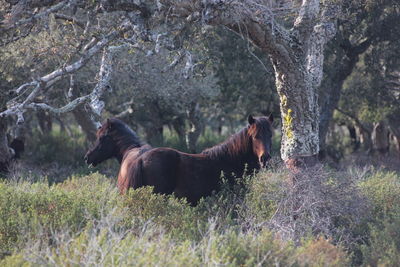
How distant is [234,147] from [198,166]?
1.86 ft

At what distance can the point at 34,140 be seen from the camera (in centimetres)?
2070

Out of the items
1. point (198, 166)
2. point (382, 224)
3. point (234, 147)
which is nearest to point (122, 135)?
point (198, 166)

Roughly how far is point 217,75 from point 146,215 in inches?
471

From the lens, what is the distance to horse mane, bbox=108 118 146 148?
1014 centimetres

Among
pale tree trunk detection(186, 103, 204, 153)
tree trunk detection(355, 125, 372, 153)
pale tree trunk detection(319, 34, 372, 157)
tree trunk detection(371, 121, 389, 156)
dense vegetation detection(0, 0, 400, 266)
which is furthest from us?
tree trunk detection(355, 125, 372, 153)

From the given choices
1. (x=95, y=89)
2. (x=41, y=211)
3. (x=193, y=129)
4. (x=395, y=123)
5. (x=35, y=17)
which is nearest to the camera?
(x=41, y=211)

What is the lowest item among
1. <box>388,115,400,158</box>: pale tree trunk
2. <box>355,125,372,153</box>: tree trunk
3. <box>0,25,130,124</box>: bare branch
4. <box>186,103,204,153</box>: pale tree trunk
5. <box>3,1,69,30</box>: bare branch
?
<box>355,125,372,153</box>: tree trunk

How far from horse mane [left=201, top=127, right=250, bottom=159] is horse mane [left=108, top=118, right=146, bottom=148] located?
1.39 meters

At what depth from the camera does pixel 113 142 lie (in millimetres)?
10250

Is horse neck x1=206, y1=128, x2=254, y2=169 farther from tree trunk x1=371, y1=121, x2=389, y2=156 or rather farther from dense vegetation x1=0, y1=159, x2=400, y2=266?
tree trunk x1=371, y1=121, x2=389, y2=156

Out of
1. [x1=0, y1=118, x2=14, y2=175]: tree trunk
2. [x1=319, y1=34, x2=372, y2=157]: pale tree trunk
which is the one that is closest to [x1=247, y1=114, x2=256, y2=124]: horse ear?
[x1=0, y1=118, x2=14, y2=175]: tree trunk

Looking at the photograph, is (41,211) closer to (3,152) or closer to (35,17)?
(35,17)

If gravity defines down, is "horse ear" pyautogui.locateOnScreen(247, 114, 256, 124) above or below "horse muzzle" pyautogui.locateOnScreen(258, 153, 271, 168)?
above

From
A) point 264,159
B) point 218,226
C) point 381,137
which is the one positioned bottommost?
point 381,137
